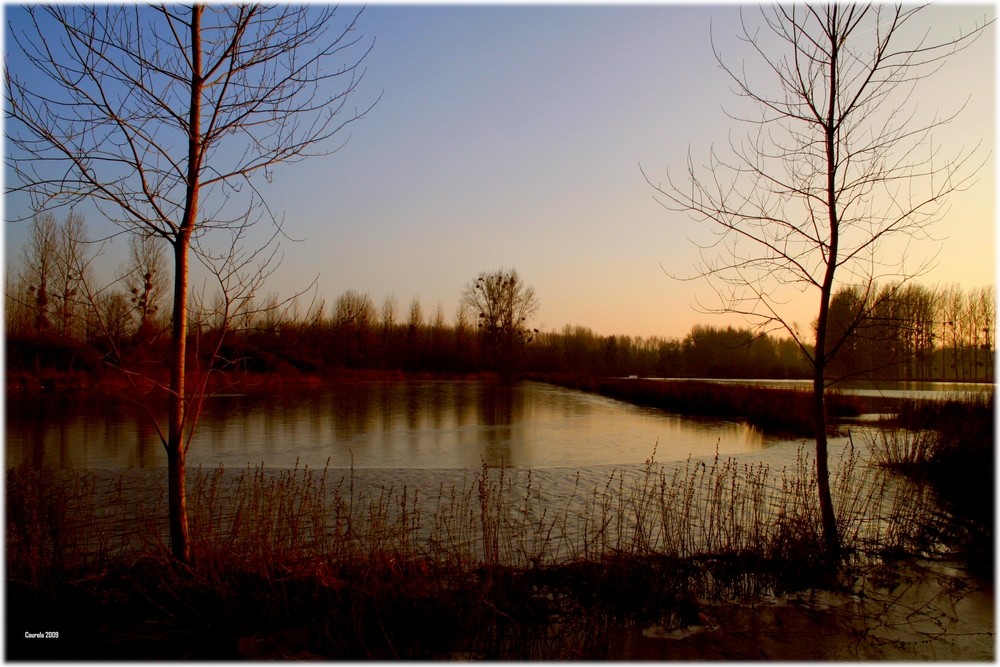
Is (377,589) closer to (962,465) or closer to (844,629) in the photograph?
(844,629)

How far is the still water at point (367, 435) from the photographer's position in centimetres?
1327

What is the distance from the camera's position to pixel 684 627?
4695 millimetres

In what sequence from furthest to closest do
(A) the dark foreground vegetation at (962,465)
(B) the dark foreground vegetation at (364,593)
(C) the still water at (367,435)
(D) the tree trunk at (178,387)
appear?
(C) the still water at (367,435) → (A) the dark foreground vegetation at (962,465) → (D) the tree trunk at (178,387) → (B) the dark foreground vegetation at (364,593)

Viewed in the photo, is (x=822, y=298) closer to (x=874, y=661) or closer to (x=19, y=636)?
(x=874, y=661)

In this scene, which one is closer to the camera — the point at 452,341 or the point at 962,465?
the point at 962,465

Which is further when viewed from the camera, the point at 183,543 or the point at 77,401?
the point at 77,401

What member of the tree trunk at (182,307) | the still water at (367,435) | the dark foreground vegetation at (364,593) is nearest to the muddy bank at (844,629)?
the dark foreground vegetation at (364,593)

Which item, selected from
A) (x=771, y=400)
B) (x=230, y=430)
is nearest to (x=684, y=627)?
(x=230, y=430)

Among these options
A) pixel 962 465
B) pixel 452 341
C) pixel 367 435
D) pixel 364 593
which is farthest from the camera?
pixel 452 341

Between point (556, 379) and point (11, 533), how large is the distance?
2083 inches

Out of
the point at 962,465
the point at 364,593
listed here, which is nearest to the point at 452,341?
the point at 962,465

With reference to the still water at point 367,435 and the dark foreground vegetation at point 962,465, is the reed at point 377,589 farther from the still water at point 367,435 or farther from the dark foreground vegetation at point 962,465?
the still water at point 367,435

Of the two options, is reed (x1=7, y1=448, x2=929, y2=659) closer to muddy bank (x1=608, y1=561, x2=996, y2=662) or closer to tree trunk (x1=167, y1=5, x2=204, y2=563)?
muddy bank (x1=608, y1=561, x2=996, y2=662)

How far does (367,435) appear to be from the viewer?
17750mm
